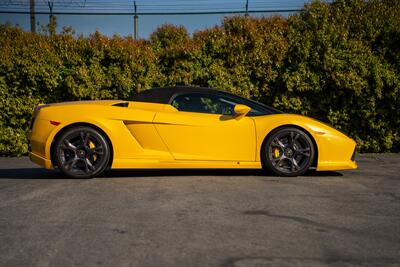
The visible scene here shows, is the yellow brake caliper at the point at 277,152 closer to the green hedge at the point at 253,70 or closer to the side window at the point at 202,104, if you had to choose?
the side window at the point at 202,104

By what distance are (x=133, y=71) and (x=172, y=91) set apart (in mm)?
3254

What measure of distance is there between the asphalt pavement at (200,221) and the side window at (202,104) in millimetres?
827

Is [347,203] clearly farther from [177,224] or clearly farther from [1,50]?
[1,50]

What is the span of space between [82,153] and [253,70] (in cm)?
449

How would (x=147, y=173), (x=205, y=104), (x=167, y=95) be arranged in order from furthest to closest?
1. (x=147, y=173)
2. (x=167, y=95)
3. (x=205, y=104)

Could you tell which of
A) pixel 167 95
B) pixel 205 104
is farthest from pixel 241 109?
pixel 167 95

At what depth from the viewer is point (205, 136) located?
293 inches

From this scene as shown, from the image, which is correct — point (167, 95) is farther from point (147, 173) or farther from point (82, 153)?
point (82, 153)

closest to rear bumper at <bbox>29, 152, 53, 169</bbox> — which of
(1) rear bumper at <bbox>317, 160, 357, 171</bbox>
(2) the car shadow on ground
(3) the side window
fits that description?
(2) the car shadow on ground

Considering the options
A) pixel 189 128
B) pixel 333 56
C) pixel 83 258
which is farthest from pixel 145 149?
pixel 333 56

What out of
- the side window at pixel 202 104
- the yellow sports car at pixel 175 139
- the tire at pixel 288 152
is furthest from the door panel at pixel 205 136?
the tire at pixel 288 152

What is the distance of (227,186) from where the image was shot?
6.66m

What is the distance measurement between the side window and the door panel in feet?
0.45

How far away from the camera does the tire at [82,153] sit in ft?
24.0
